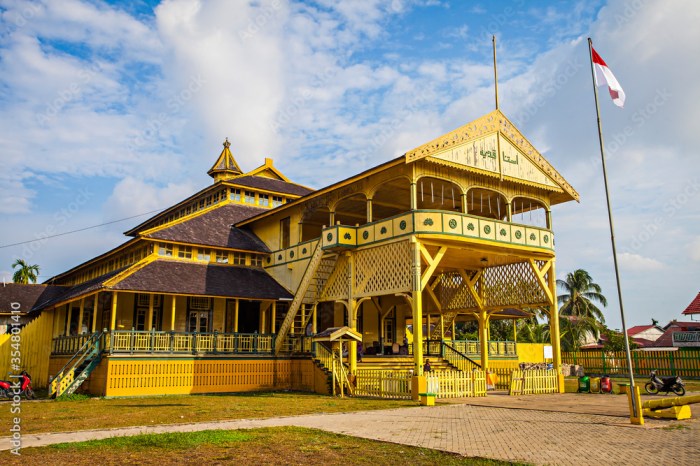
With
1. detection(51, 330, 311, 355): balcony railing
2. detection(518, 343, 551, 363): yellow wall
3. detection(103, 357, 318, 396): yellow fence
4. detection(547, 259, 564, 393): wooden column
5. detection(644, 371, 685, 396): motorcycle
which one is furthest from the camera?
detection(518, 343, 551, 363): yellow wall

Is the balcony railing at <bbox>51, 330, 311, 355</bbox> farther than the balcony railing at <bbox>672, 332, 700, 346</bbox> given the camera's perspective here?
No

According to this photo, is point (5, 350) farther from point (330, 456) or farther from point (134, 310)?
point (330, 456)

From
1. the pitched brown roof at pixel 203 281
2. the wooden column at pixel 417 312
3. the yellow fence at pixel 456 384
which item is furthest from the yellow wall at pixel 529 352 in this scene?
the wooden column at pixel 417 312

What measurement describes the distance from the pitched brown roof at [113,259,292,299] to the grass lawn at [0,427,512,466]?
14069mm

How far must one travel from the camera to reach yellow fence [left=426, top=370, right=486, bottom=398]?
20109 mm

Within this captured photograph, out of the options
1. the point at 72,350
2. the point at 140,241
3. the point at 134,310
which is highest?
the point at 140,241

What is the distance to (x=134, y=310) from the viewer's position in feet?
91.4

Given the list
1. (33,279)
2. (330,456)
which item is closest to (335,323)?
(330,456)

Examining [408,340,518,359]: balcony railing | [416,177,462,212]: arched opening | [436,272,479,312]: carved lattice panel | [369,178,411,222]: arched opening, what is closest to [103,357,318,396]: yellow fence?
[408,340,518,359]: balcony railing

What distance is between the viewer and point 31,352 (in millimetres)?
31266

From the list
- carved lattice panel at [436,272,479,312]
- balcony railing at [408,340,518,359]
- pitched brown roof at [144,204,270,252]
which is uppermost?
pitched brown roof at [144,204,270,252]

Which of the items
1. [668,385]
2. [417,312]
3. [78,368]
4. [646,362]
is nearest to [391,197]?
[417,312]

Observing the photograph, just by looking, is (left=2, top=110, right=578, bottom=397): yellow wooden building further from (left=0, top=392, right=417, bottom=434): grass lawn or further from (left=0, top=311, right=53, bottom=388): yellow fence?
(left=0, top=392, right=417, bottom=434): grass lawn

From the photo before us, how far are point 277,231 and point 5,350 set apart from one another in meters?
15.2
